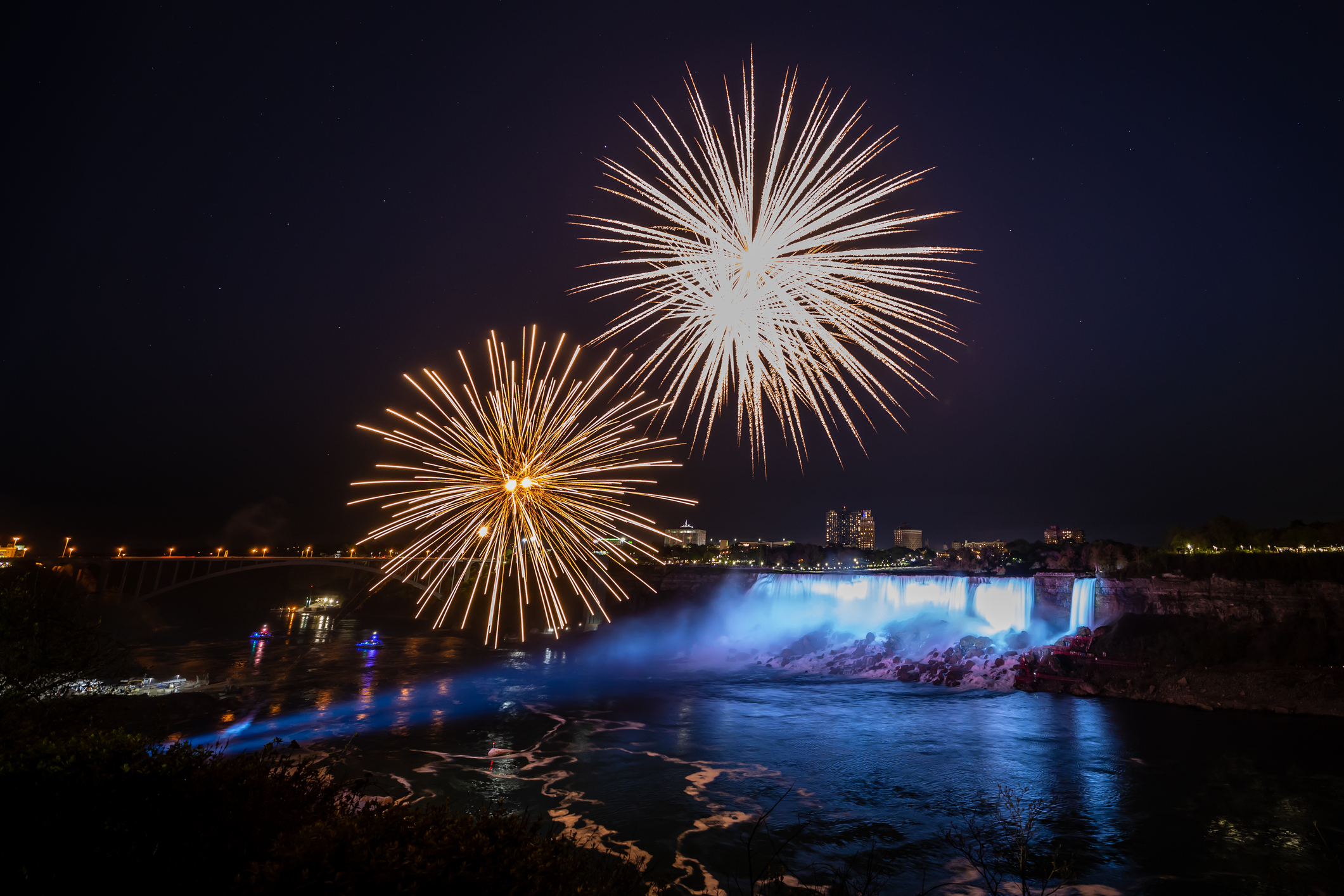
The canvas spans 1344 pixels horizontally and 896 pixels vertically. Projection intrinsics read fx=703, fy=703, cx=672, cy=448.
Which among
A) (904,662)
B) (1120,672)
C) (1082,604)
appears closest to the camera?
(1120,672)

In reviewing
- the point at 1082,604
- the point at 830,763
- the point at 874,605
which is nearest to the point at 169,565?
the point at 874,605

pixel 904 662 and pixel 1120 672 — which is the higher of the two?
pixel 1120 672

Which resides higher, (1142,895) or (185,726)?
(1142,895)

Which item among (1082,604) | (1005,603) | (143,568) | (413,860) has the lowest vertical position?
(143,568)

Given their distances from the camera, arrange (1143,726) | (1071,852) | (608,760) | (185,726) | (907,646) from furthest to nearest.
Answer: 1. (907,646)
2. (1143,726)
3. (185,726)
4. (608,760)
5. (1071,852)

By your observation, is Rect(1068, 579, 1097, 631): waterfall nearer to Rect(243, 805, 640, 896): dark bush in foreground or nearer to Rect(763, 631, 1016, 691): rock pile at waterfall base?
Rect(763, 631, 1016, 691): rock pile at waterfall base

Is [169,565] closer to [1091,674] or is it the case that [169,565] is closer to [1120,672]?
[1091,674]

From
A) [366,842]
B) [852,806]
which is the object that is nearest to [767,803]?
[852,806]

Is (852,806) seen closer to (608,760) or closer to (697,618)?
(608,760)
